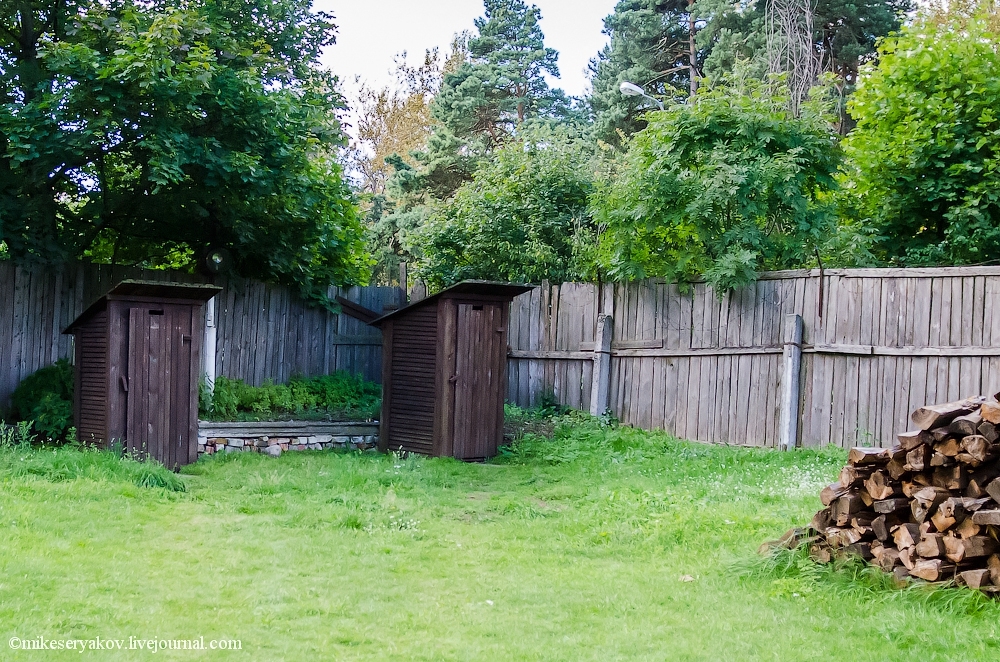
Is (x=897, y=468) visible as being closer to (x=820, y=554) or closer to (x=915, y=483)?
(x=915, y=483)

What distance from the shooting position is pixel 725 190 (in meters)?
10.7

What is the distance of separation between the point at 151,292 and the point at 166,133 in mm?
2218

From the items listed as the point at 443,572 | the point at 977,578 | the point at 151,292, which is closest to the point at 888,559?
the point at 977,578

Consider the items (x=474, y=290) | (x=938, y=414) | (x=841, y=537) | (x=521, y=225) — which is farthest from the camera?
(x=521, y=225)

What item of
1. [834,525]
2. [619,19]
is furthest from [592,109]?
[834,525]

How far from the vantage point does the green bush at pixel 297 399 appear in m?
11.7

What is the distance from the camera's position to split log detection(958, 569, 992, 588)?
4.73 m

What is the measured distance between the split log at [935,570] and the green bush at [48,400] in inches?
338

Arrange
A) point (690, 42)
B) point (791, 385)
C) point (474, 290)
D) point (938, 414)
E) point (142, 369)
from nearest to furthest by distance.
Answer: point (938, 414), point (142, 369), point (791, 385), point (474, 290), point (690, 42)

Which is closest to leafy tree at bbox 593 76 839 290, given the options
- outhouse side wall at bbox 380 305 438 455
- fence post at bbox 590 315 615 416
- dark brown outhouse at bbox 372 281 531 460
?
fence post at bbox 590 315 615 416

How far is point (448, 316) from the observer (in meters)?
10.4

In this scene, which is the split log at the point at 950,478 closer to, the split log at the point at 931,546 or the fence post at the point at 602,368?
the split log at the point at 931,546

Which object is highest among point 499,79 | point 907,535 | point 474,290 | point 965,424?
point 499,79

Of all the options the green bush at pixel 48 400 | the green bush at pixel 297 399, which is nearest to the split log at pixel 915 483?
the green bush at pixel 297 399
